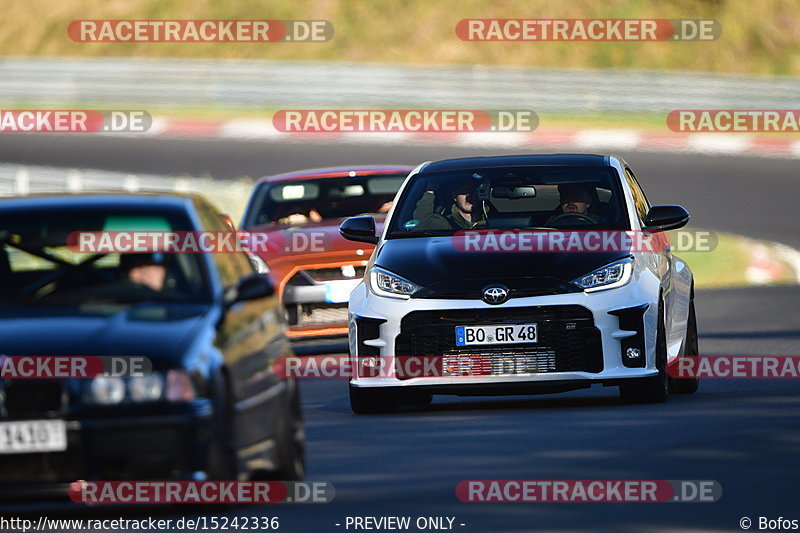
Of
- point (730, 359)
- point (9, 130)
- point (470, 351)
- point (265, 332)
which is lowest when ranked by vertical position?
point (9, 130)

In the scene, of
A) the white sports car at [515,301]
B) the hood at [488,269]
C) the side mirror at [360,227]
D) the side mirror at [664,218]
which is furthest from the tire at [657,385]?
the side mirror at [360,227]

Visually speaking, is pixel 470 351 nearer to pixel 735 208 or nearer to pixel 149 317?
pixel 149 317

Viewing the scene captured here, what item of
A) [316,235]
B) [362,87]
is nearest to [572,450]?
[316,235]

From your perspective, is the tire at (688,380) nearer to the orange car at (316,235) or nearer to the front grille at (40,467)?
the orange car at (316,235)

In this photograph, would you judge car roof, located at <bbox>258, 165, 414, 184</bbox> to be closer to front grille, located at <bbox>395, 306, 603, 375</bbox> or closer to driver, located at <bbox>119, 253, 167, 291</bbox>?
front grille, located at <bbox>395, 306, 603, 375</bbox>

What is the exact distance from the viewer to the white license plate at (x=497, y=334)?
39.0 ft

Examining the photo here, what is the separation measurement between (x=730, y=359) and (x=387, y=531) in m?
8.51

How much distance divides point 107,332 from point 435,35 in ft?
138

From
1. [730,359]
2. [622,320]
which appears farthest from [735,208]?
[622,320]

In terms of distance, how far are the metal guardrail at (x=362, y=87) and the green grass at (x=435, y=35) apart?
892cm

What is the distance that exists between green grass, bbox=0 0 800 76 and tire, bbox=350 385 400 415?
118ft

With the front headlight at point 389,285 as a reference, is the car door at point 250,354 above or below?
above

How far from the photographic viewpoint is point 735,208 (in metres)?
30.2

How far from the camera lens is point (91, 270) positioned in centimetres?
886
